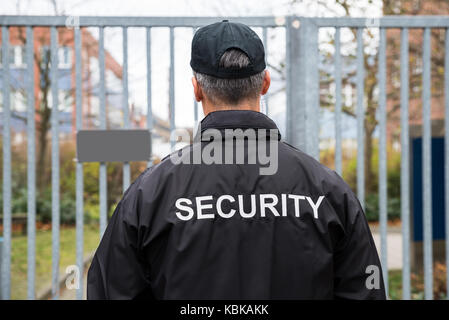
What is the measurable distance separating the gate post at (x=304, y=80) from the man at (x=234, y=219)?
4.50 ft

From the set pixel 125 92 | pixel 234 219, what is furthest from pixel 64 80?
pixel 234 219

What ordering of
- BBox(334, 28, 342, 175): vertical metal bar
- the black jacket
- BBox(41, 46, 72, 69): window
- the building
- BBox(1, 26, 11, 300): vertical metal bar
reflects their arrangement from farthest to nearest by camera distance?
the building < BBox(41, 46, 72, 69): window < BBox(334, 28, 342, 175): vertical metal bar < BBox(1, 26, 11, 300): vertical metal bar < the black jacket

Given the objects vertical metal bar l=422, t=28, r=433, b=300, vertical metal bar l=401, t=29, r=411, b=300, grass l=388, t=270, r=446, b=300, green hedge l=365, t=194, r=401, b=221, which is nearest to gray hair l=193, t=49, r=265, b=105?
vertical metal bar l=401, t=29, r=411, b=300

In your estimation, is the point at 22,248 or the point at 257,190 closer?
the point at 257,190

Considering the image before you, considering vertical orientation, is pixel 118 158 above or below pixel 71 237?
above

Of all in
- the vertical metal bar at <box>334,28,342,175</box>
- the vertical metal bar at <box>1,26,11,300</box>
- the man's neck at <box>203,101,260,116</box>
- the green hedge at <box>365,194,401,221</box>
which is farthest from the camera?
the green hedge at <box>365,194,401,221</box>

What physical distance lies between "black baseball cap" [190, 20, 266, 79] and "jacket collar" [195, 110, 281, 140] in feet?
0.37

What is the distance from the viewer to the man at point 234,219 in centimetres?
Answer: 125

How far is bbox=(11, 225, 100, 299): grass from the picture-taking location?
6941mm

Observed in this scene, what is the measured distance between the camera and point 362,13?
578 centimetres

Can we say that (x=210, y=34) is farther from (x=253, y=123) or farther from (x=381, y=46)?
(x=381, y=46)

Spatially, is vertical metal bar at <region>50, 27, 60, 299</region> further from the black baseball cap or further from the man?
the black baseball cap

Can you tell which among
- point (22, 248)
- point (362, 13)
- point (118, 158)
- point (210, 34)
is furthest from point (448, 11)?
point (22, 248)
